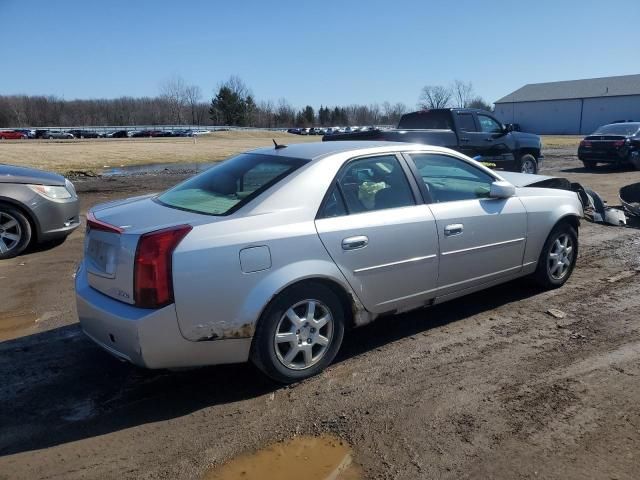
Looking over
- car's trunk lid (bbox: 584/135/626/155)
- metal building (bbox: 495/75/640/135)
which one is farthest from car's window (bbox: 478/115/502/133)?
metal building (bbox: 495/75/640/135)

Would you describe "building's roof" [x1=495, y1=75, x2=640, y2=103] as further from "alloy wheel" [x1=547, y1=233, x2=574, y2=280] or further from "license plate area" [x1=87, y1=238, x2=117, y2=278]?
"license plate area" [x1=87, y1=238, x2=117, y2=278]

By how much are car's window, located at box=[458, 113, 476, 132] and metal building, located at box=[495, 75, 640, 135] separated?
236 ft

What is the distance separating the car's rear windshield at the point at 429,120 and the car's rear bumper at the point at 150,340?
A: 9691mm

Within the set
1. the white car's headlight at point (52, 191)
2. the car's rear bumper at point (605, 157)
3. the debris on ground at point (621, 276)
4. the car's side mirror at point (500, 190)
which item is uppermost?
the car's side mirror at point (500, 190)

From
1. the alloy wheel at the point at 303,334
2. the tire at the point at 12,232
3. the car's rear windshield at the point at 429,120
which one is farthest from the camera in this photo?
the car's rear windshield at the point at 429,120

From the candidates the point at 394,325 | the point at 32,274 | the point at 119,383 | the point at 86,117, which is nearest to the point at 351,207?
the point at 394,325

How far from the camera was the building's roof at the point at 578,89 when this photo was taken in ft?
251

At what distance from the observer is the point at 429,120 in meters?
12.2

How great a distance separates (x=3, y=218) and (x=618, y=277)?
→ 756 centimetres

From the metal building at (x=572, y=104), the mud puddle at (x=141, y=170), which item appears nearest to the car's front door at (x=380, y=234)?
the mud puddle at (x=141, y=170)

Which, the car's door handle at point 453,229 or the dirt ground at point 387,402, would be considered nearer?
the dirt ground at point 387,402

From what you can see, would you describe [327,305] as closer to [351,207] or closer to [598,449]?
[351,207]

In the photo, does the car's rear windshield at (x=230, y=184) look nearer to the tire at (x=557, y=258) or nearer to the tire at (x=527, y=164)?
the tire at (x=557, y=258)

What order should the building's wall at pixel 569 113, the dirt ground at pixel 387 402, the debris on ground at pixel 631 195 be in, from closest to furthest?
1. the dirt ground at pixel 387 402
2. the debris on ground at pixel 631 195
3. the building's wall at pixel 569 113
